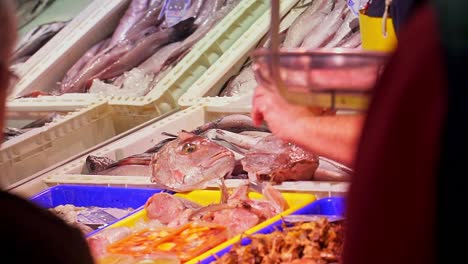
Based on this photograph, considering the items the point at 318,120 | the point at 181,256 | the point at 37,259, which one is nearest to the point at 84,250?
A: the point at 37,259

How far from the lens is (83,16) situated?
7.10 meters

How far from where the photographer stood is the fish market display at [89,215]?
375 centimetres

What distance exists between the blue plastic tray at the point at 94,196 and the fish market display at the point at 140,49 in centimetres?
198

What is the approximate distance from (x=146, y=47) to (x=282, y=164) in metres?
3.12

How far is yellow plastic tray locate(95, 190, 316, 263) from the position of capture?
10.2 feet

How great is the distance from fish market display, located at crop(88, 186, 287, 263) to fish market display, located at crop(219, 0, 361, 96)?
75.7 inches

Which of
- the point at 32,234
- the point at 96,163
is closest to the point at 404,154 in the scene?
the point at 32,234

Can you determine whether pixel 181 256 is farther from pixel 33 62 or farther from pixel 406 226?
pixel 33 62

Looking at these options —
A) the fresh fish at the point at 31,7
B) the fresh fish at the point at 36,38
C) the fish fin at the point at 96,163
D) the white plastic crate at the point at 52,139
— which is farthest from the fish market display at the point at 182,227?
the fresh fish at the point at 31,7

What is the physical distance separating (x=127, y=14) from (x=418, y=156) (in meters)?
6.17

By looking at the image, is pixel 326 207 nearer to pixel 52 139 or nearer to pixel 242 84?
pixel 52 139

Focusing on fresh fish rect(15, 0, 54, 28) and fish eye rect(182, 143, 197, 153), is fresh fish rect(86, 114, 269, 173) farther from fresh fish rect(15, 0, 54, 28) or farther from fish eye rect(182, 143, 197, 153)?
fresh fish rect(15, 0, 54, 28)

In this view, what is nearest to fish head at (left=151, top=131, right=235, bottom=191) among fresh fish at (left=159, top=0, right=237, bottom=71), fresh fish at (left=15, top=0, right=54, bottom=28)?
fresh fish at (left=159, top=0, right=237, bottom=71)

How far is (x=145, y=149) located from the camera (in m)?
4.86
